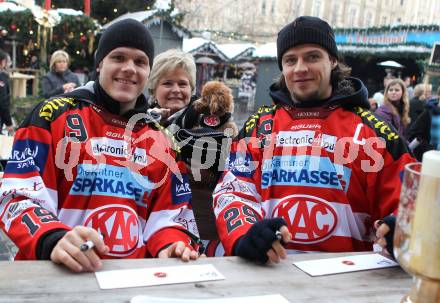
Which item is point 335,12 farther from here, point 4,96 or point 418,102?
point 4,96

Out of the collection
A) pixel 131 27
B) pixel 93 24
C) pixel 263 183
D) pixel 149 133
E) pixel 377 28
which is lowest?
pixel 263 183

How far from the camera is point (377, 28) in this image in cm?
1439

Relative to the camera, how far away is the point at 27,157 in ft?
5.63

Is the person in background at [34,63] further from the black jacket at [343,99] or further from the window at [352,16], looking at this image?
the window at [352,16]

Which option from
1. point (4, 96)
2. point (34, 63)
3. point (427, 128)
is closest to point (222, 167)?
point (427, 128)

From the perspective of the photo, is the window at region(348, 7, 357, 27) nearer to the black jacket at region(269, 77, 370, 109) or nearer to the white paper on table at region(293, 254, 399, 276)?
the black jacket at region(269, 77, 370, 109)

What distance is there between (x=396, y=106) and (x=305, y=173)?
4.88m

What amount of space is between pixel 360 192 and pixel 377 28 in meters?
13.7

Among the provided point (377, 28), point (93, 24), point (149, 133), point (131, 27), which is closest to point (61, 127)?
point (149, 133)

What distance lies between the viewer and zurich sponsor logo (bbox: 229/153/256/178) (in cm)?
204

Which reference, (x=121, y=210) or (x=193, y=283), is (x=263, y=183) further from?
→ (x=193, y=283)

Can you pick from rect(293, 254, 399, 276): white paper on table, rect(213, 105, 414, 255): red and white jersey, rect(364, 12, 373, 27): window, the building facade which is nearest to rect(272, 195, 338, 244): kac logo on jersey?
rect(213, 105, 414, 255): red and white jersey

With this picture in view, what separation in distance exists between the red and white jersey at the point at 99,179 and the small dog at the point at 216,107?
1.13 meters

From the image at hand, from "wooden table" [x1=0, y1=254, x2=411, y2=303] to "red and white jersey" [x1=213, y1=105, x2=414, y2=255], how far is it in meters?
0.47
